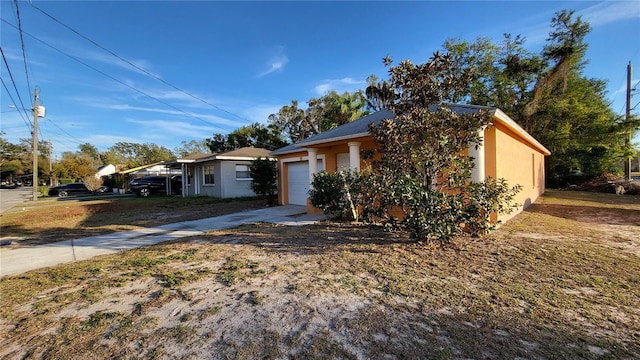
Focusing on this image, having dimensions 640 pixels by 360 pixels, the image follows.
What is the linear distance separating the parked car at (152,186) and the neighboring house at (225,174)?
3.99 meters

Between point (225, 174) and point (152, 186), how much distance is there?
9.14 m

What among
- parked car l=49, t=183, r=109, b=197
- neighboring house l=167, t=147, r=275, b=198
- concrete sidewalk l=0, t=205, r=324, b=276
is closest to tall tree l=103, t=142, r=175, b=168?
parked car l=49, t=183, r=109, b=197

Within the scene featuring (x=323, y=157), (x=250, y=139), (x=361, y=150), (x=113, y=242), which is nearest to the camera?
(x=113, y=242)

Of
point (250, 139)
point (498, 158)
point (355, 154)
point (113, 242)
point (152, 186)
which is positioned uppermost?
point (250, 139)

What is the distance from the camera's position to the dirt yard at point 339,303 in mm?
2482

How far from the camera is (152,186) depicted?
23.4 m

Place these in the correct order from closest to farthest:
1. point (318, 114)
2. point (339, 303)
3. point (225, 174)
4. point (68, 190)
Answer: point (339, 303), point (225, 174), point (68, 190), point (318, 114)

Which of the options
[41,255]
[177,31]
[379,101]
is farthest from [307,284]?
[379,101]

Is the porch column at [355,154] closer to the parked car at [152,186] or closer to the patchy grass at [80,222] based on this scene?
the patchy grass at [80,222]

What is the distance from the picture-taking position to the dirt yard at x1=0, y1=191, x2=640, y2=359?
2.48 metres

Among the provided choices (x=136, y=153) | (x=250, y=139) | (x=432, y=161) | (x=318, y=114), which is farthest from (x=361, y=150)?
(x=136, y=153)

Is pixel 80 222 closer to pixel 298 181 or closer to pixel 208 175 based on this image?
pixel 298 181

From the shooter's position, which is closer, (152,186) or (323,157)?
(323,157)

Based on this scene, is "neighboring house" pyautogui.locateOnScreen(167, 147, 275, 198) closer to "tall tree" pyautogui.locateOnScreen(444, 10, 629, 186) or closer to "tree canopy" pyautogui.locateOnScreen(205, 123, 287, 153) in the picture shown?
"tree canopy" pyautogui.locateOnScreen(205, 123, 287, 153)
